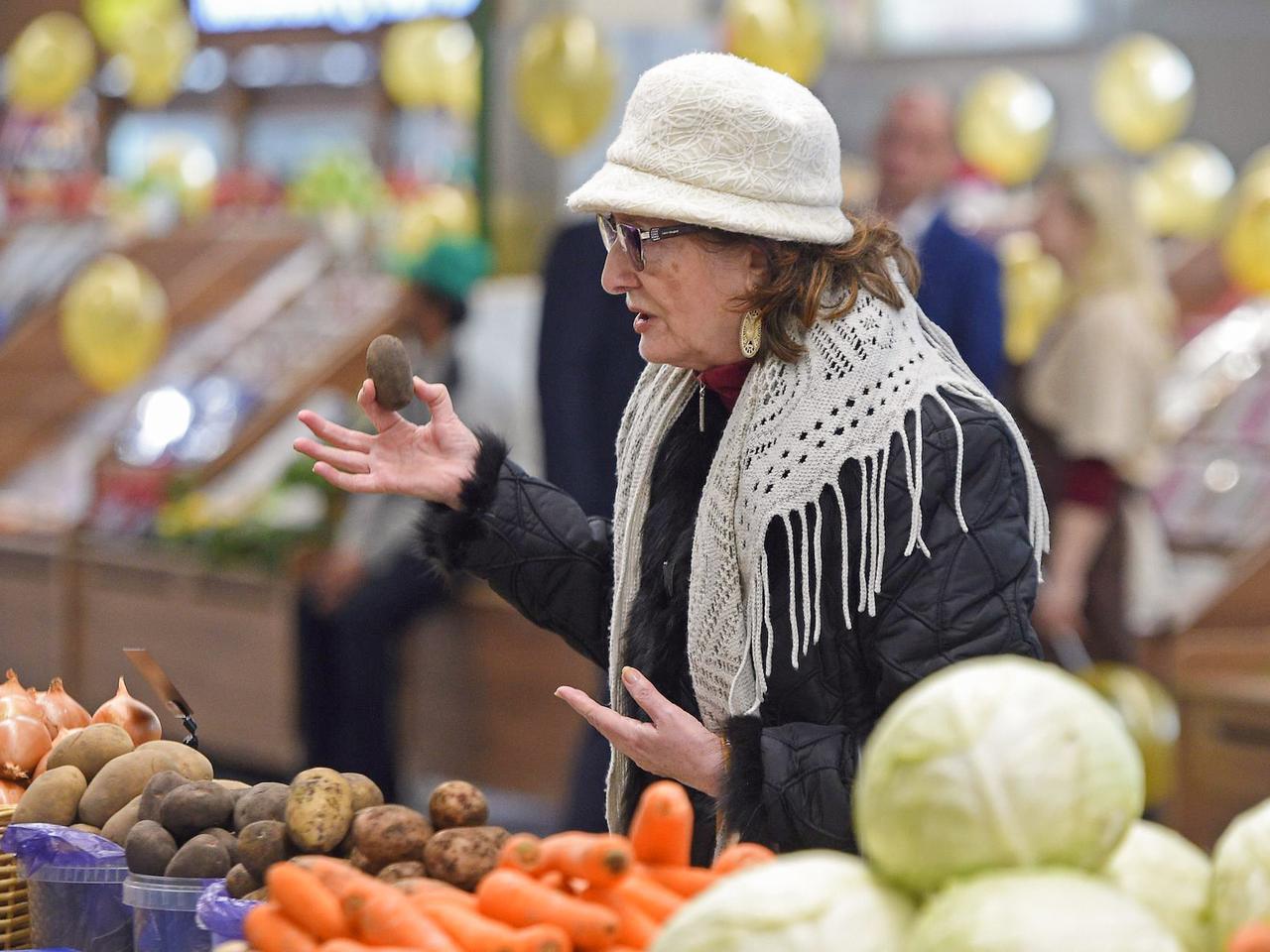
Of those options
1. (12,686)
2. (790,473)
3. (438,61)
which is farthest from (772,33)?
(12,686)

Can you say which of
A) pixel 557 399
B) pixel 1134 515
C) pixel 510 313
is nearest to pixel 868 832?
pixel 557 399

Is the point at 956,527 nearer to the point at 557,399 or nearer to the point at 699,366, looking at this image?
the point at 699,366

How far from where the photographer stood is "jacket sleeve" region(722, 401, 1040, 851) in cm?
174

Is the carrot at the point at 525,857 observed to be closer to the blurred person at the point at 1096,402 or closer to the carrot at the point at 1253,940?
the carrot at the point at 1253,940

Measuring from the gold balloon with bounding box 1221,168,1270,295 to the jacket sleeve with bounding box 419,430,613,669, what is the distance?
4.89 meters

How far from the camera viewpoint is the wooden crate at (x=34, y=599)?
647 cm

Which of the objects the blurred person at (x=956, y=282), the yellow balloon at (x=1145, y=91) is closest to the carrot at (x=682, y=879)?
the blurred person at (x=956, y=282)

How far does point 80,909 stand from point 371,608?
343cm

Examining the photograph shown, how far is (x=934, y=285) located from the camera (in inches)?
134

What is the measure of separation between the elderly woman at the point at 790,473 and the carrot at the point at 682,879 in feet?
1.26

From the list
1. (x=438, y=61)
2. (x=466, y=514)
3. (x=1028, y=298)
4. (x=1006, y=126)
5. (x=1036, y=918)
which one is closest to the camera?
(x=1036, y=918)

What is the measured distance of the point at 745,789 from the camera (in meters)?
1.73

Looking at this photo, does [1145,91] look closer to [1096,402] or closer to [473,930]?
[1096,402]

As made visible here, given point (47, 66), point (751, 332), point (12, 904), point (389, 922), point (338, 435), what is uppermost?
point (47, 66)
